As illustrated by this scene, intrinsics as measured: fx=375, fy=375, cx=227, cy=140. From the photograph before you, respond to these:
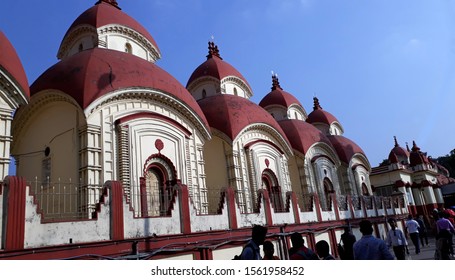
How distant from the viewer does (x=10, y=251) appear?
6.32 meters

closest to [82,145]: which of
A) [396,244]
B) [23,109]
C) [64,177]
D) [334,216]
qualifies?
[64,177]

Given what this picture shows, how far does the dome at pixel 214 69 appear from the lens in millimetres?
20594

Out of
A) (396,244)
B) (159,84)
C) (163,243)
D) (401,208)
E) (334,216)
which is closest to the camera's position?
(163,243)

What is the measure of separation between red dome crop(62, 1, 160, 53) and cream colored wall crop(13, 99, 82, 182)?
16.3ft

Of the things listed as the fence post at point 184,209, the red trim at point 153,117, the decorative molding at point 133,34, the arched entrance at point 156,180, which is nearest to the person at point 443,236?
the fence post at point 184,209

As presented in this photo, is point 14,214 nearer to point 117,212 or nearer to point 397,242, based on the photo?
point 117,212

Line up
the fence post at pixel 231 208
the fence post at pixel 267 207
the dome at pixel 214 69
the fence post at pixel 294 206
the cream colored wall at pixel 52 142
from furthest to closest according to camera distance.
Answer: the dome at pixel 214 69, the fence post at pixel 294 206, the fence post at pixel 267 207, the cream colored wall at pixel 52 142, the fence post at pixel 231 208

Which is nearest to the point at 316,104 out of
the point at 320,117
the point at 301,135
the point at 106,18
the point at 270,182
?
the point at 320,117

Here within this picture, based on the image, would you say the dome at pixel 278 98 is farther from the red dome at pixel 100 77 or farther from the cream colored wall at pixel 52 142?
the cream colored wall at pixel 52 142

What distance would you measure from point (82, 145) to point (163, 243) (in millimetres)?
4063

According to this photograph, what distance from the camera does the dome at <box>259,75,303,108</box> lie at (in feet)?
84.1

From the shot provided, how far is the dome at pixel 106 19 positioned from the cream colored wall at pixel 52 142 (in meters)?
4.91

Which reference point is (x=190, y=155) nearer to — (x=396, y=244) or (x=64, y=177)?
(x=64, y=177)

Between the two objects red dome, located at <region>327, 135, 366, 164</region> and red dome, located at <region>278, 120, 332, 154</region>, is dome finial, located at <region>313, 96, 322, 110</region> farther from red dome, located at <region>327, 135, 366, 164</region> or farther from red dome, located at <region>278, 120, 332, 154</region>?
red dome, located at <region>278, 120, 332, 154</region>
